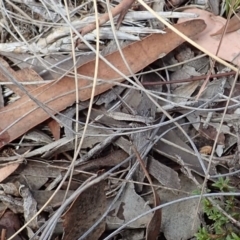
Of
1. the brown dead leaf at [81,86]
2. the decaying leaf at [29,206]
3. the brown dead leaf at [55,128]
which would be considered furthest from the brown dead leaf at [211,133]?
the decaying leaf at [29,206]

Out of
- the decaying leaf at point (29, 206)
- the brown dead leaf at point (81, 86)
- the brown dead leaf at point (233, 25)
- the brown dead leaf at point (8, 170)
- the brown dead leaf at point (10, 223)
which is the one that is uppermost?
the brown dead leaf at point (233, 25)

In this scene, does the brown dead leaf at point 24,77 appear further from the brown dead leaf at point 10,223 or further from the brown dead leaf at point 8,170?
the brown dead leaf at point 10,223

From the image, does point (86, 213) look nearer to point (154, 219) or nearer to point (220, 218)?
point (154, 219)

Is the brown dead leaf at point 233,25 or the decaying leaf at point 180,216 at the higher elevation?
the brown dead leaf at point 233,25

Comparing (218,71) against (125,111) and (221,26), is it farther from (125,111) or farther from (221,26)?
(125,111)

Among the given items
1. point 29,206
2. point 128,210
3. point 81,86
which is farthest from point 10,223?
point 81,86

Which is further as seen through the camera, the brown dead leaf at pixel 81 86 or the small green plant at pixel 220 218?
the brown dead leaf at pixel 81 86
